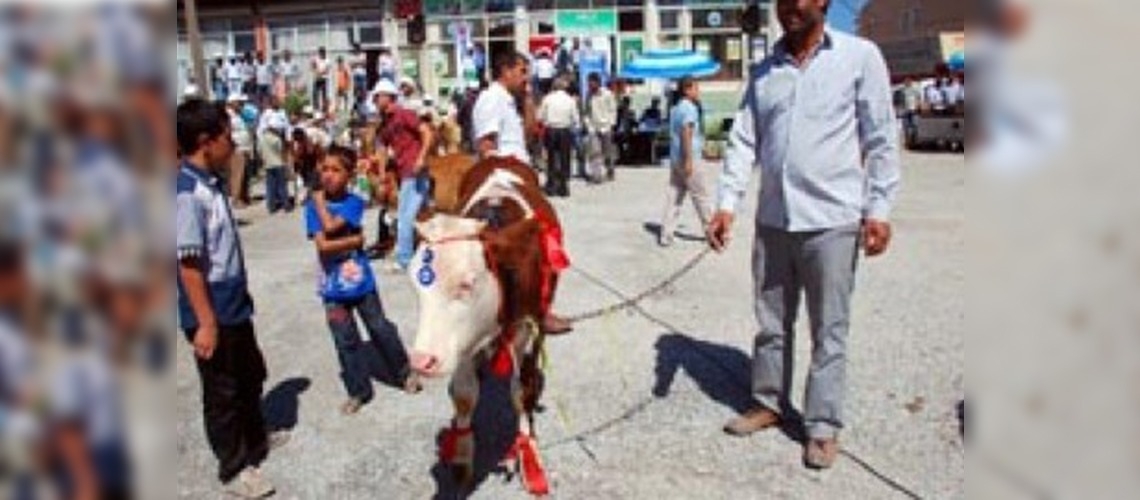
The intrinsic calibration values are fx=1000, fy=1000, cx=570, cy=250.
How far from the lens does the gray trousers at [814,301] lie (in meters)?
4.04

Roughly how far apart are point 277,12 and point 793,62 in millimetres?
25918

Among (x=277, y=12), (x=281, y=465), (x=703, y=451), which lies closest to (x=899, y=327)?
(x=703, y=451)

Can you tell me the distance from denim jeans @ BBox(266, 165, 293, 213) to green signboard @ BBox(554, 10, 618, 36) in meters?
12.7

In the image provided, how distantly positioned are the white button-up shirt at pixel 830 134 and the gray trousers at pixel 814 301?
0.36ft

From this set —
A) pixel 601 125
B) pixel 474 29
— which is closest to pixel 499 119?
pixel 601 125

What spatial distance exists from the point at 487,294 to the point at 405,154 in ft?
17.0

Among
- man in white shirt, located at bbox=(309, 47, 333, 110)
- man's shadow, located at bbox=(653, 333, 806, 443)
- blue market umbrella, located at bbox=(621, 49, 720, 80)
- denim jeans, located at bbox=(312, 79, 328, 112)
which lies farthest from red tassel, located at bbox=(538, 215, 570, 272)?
denim jeans, located at bbox=(312, 79, 328, 112)

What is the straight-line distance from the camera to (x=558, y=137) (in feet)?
45.0

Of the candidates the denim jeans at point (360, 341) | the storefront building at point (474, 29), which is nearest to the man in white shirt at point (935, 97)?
the storefront building at point (474, 29)

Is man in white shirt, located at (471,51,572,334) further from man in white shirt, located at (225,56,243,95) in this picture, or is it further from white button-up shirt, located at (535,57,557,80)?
man in white shirt, located at (225,56,243,95)

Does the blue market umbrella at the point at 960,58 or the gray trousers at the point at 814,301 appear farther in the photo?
the gray trousers at the point at 814,301

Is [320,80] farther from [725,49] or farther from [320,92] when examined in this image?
[725,49]

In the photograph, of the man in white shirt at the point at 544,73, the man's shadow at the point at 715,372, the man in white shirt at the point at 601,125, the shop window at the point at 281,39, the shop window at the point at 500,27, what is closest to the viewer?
the man's shadow at the point at 715,372

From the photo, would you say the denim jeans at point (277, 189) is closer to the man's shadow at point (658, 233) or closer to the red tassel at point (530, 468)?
the man's shadow at point (658, 233)
